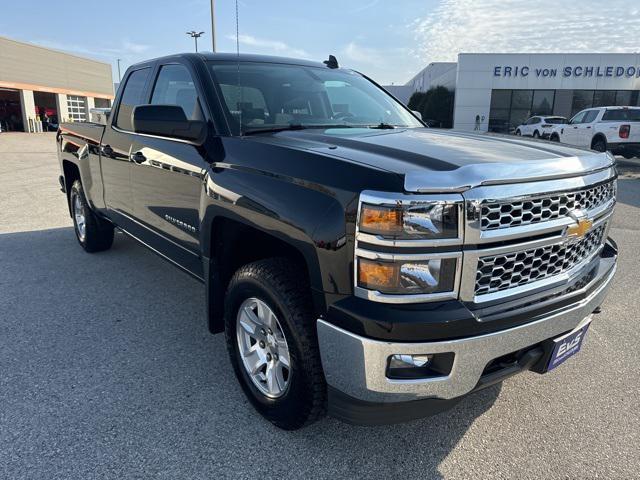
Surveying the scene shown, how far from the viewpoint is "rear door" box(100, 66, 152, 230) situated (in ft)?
12.7

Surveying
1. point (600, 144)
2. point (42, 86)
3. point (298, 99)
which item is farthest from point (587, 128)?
point (42, 86)

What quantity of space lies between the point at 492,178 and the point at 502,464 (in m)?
1.35

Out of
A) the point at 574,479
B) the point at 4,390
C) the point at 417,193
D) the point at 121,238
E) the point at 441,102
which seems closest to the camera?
the point at 417,193

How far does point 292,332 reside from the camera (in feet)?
7.01

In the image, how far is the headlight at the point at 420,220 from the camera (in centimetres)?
176

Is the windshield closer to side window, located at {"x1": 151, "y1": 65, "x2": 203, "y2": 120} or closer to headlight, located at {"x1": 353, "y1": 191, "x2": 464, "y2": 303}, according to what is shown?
side window, located at {"x1": 151, "y1": 65, "x2": 203, "y2": 120}


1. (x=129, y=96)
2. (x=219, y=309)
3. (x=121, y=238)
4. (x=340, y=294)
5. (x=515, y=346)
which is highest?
(x=129, y=96)

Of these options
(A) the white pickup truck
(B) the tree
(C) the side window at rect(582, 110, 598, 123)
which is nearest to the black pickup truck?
(A) the white pickup truck

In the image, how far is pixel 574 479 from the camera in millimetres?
2168

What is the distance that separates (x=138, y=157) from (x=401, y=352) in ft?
8.59

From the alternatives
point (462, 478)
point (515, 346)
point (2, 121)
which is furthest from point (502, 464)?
point (2, 121)

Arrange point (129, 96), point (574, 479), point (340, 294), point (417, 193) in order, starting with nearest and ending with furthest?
1. point (417, 193)
2. point (340, 294)
3. point (574, 479)
4. point (129, 96)

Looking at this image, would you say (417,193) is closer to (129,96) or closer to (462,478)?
(462,478)

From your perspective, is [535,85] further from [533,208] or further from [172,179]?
[533,208]
